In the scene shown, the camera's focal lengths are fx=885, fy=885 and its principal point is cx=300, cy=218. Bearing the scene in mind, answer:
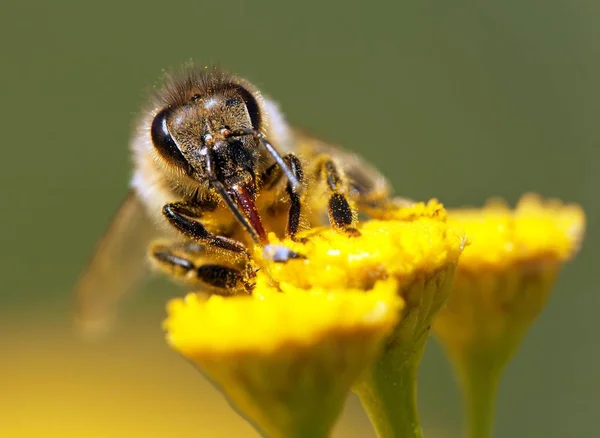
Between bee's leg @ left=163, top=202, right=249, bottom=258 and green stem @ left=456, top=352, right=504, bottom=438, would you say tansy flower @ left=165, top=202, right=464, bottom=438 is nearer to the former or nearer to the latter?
bee's leg @ left=163, top=202, right=249, bottom=258

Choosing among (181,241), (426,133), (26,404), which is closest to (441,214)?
(181,241)

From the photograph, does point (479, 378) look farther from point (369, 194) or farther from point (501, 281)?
point (369, 194)

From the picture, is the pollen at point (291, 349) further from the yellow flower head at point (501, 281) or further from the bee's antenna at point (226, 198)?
the yellow flower head at point (501, 281)

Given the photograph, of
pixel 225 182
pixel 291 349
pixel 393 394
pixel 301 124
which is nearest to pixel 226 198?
pixel 225 182

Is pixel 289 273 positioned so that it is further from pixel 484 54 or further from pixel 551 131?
pixel 484 54

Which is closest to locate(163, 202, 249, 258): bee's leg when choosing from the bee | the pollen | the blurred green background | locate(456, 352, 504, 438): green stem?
the bee

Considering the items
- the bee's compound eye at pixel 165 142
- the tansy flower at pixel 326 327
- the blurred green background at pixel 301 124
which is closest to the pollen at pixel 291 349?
the tansy flower at pixel 326 327

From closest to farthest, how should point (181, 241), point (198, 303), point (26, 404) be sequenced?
point (198, 303)
point (181, 241)
point (26, 404)
